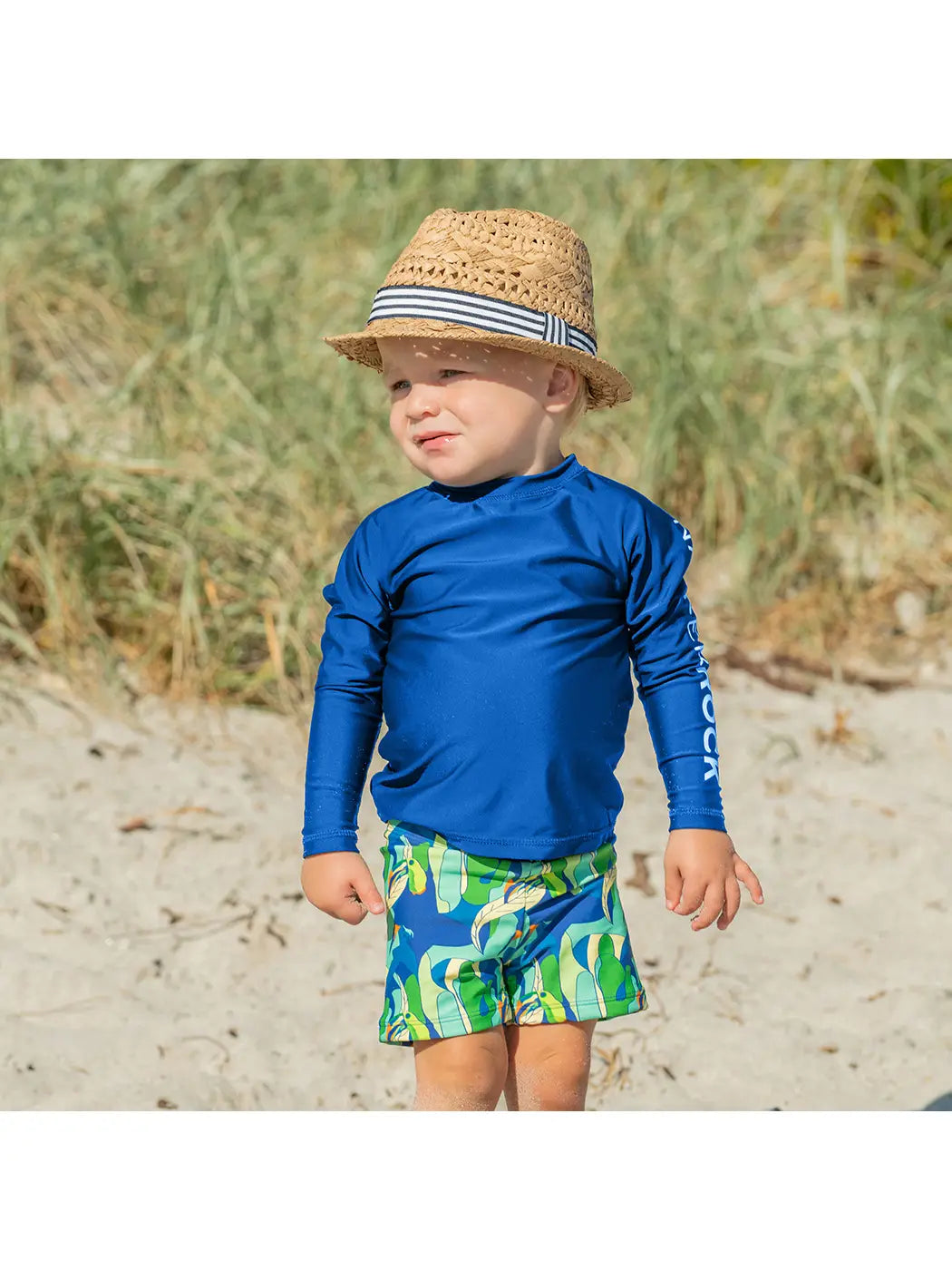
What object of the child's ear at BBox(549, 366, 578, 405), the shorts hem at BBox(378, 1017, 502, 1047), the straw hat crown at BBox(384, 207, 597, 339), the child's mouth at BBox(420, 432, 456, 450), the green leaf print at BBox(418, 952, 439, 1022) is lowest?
the shorts hem at BBox(378, 1017, 502, 1047)

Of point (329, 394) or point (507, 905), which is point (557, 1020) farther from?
point (329, 394)

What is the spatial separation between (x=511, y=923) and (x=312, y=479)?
247 centimetres

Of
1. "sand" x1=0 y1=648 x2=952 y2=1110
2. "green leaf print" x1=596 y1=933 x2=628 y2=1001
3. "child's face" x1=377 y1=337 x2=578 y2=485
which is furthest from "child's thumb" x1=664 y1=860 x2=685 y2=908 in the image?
"sand" x1=0 y1=648 x2=952 y2=1110

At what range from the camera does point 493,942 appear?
1.83 meters

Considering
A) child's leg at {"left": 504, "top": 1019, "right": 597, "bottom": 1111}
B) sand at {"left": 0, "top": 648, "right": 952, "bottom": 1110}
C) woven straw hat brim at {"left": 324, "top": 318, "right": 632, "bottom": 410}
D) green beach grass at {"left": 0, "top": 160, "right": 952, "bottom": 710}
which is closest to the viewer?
woven straw hat brim at {"left": 324, "top": 318, "right": 632, "bottom": 410}

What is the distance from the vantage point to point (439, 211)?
192 cm

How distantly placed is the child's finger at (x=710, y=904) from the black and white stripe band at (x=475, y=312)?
2.34ft

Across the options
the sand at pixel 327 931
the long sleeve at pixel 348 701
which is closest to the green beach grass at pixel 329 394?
the sand at pixel 327 931

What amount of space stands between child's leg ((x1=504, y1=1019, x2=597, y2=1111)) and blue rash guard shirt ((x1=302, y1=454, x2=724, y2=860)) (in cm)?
26

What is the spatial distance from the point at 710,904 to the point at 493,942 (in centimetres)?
28

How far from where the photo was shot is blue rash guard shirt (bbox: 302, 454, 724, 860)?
1.81m

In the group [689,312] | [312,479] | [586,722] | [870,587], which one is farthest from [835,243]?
[586,722]

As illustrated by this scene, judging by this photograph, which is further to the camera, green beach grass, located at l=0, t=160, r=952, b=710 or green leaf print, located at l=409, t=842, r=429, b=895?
green beach grass, located at l=0, t=160, r=952, b=710

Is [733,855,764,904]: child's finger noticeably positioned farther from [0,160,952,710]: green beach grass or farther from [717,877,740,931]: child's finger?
[0,160,952,710]: green beach grass
